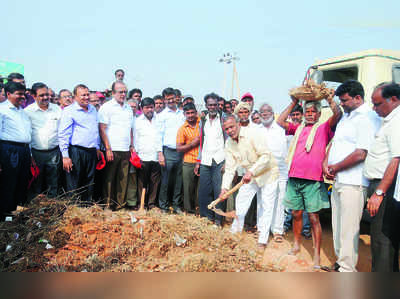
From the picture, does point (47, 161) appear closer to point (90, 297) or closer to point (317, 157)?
point (317, 157)

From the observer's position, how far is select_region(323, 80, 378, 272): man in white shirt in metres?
2.74

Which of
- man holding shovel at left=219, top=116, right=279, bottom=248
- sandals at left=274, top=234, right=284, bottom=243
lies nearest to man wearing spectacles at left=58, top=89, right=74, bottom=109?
man holding shovel at left=219, top=116, right=279, bottom=248

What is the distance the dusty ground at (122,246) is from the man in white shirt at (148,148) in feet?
4.25

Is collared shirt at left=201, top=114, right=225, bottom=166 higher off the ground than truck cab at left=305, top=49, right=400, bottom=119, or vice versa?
truck cab at left=305, top=49, right=400, bottom=119

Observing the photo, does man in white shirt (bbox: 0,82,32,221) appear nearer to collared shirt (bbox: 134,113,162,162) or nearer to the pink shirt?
collared shirt (bbox: 134,113,162,162)

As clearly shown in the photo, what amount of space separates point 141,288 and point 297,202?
10.7ft

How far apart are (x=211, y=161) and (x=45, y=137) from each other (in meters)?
2.37

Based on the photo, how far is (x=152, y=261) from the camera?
2920 millimetres

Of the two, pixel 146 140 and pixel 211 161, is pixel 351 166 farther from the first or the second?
pixel 146 140

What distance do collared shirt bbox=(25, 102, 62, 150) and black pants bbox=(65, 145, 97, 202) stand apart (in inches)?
11.7

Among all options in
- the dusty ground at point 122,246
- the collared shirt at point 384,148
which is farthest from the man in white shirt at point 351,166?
the dusty ground at point 122,246

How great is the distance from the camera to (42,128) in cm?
421

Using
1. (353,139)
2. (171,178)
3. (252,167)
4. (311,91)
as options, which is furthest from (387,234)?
(171,178)

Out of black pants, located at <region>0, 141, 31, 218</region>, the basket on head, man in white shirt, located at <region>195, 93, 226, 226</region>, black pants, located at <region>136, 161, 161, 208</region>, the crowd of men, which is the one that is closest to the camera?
the crowd of men
